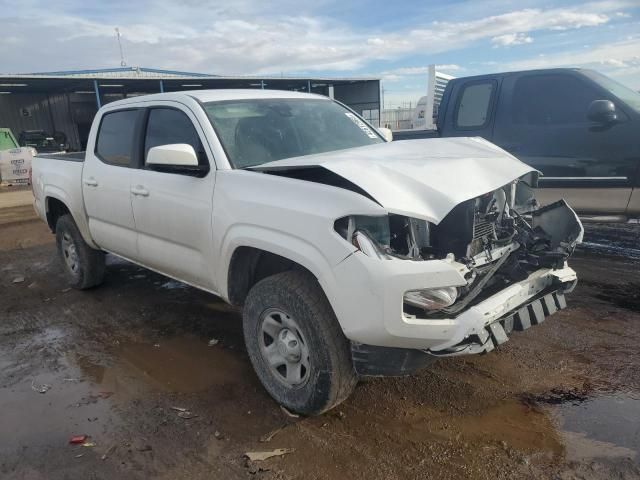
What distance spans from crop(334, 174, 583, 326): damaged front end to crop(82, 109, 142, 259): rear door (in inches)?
99.2

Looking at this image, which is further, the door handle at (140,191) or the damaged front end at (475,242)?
the door handle at (140,191)

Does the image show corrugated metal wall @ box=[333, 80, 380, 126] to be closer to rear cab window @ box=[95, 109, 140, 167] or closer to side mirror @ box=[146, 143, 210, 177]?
rear cab window @ box=[95, 109, 140, 167]

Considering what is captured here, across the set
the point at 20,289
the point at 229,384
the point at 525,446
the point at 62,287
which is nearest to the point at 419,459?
the point at 525,446

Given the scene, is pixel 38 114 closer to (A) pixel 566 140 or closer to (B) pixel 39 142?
(B) pixel 39 142

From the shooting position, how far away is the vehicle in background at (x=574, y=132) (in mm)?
5633

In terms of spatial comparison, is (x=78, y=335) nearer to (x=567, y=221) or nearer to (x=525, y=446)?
(x=525, y=446)

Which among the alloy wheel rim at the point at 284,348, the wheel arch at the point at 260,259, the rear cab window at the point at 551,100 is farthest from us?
the rear cab window at the point at 551,100

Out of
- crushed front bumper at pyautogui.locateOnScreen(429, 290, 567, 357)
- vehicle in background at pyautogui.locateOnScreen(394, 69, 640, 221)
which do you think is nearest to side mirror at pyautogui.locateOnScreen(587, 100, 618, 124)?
vehicle in background at pyautogui.locateOnScreen(394, 69, 640, 221)

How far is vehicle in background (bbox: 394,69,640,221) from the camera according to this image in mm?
5633

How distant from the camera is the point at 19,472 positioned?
2.67 metres

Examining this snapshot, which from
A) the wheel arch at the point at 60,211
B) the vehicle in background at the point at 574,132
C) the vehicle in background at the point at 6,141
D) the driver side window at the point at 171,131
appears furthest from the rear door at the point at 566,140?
the vehicle in background at the point at 6,141

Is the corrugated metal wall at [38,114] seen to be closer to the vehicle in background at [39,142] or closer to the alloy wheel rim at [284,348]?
the vehicle in background at [39,142]

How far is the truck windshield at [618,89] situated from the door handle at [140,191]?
519 centimetres

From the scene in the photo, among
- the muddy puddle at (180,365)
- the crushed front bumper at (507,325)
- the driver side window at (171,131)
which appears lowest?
the muddy puddle at (180,365)
